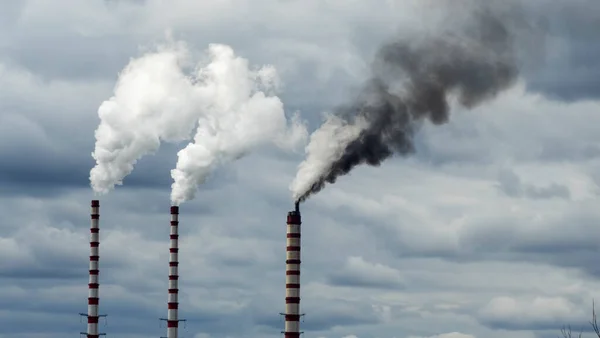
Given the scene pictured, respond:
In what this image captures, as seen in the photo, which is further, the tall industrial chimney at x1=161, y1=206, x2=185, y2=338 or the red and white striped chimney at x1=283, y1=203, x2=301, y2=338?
the tall industrial chimney at x1=161, y1=206, x2=185, y2=338

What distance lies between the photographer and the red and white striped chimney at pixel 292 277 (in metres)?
90.4

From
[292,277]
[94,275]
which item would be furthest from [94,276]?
[292,277]

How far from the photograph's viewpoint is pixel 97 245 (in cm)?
11256

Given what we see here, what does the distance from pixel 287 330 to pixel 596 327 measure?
118ft

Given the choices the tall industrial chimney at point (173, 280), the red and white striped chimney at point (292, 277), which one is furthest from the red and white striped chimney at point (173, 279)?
the red and white striped chimney at point (292, 277)

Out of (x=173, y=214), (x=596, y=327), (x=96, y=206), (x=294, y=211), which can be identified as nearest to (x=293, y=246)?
(x=294, y=211)

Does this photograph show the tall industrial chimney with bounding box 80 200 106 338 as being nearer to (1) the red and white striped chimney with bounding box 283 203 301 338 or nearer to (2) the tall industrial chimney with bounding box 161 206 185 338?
(2) the tall industrial chimney with bounding box 161 206 185 338

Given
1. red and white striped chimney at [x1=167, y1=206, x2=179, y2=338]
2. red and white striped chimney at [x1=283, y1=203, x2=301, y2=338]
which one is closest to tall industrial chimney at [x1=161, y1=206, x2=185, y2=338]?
red and white striped chimney at [x1=167, y1=206, x2=179, y2=338]

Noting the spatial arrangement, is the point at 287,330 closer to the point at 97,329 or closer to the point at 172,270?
the point at 172,270

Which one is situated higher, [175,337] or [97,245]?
[97,245]

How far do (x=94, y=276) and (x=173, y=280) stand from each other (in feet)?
24.8

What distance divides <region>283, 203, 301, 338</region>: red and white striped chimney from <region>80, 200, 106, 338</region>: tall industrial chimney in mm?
25328

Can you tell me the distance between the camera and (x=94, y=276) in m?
113

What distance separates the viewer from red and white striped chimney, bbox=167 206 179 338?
10706 centimetres
